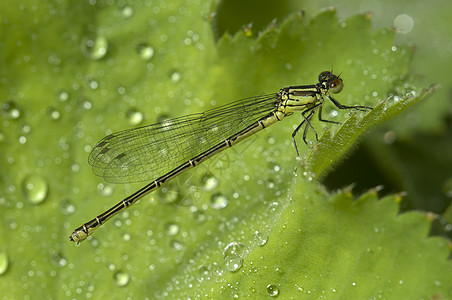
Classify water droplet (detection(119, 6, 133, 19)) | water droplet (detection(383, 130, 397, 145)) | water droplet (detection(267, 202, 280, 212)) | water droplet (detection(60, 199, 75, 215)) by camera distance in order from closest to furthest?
water droplet (detection(267, 202, 280, 212)) → water droplet (detection(60, 199, 75, 215)) → water droplet (detection(119, 6, 133, 19)) → water droplet (detection(383, 130, 397, 145))

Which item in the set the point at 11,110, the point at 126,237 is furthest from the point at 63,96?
the point at 126,237

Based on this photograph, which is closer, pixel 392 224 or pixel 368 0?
pixel 392 224

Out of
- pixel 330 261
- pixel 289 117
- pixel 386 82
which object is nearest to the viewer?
pixel 330 261

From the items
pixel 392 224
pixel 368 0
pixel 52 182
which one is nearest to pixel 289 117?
pixel 392 224

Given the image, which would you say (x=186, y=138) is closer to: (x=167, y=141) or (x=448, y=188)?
(x=167, y=141)

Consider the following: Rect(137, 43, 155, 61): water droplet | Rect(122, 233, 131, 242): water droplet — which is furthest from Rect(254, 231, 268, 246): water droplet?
Rect(137, 43, 155, 61): water droplet

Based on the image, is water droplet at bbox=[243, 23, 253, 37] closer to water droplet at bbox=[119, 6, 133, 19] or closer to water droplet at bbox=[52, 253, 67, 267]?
water droplet at bbox=[119, 6, 133, 19]

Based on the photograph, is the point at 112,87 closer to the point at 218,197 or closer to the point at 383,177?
the point at 218,197
